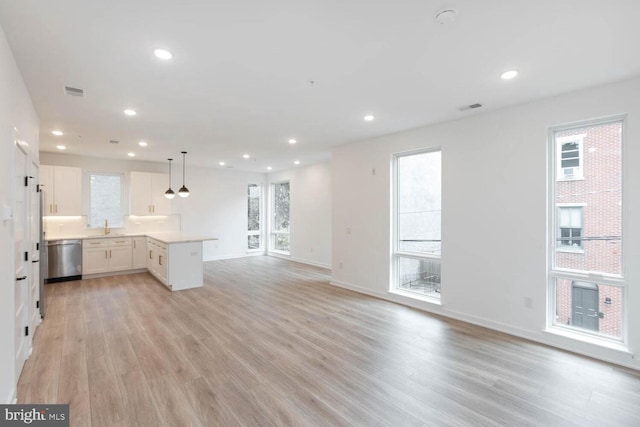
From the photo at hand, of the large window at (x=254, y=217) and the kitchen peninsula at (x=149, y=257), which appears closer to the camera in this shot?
the kitchen peninsula at (x=149, y=257)

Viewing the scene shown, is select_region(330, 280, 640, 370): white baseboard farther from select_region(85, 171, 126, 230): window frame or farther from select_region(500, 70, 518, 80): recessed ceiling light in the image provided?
select_region(85, 171, 126, 230): window frame

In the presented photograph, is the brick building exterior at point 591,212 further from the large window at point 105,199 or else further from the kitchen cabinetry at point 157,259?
the large window at point 105,199

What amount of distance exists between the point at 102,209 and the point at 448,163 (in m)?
7.84

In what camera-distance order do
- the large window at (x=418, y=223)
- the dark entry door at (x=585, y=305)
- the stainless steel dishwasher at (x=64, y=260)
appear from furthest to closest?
the stainless steel dishwasher at (x=64, y=260) → the large window at (x=418, y=223) → the dark entry door at (x=585, y=305)

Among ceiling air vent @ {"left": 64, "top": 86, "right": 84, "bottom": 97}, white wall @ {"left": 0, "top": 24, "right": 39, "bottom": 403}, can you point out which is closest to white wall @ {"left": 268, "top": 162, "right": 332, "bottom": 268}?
ceiling air vent @ {"left": 64, "top": 86, "right": 84, "bottom": 97}

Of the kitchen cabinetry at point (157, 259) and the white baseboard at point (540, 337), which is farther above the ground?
the kitchen cabinetry at point (157, 259)

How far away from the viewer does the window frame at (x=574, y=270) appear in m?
3.02

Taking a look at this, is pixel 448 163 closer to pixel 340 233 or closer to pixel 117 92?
pixel 340 233

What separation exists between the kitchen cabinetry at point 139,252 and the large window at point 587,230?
26.4 ft

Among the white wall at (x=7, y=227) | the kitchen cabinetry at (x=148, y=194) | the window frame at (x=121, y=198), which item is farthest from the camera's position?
the kitchen cabinetry at (x=148, y=194)

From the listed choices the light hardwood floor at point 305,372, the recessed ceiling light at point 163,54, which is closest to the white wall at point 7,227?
the light hardwood floor at point 305,372

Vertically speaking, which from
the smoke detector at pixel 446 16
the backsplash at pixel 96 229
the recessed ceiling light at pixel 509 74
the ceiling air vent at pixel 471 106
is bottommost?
the backsplash at pixel 96 229

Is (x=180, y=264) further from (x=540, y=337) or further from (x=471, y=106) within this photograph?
(x=540, y=337)

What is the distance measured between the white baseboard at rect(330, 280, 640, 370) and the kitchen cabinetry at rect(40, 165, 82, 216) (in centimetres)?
698
